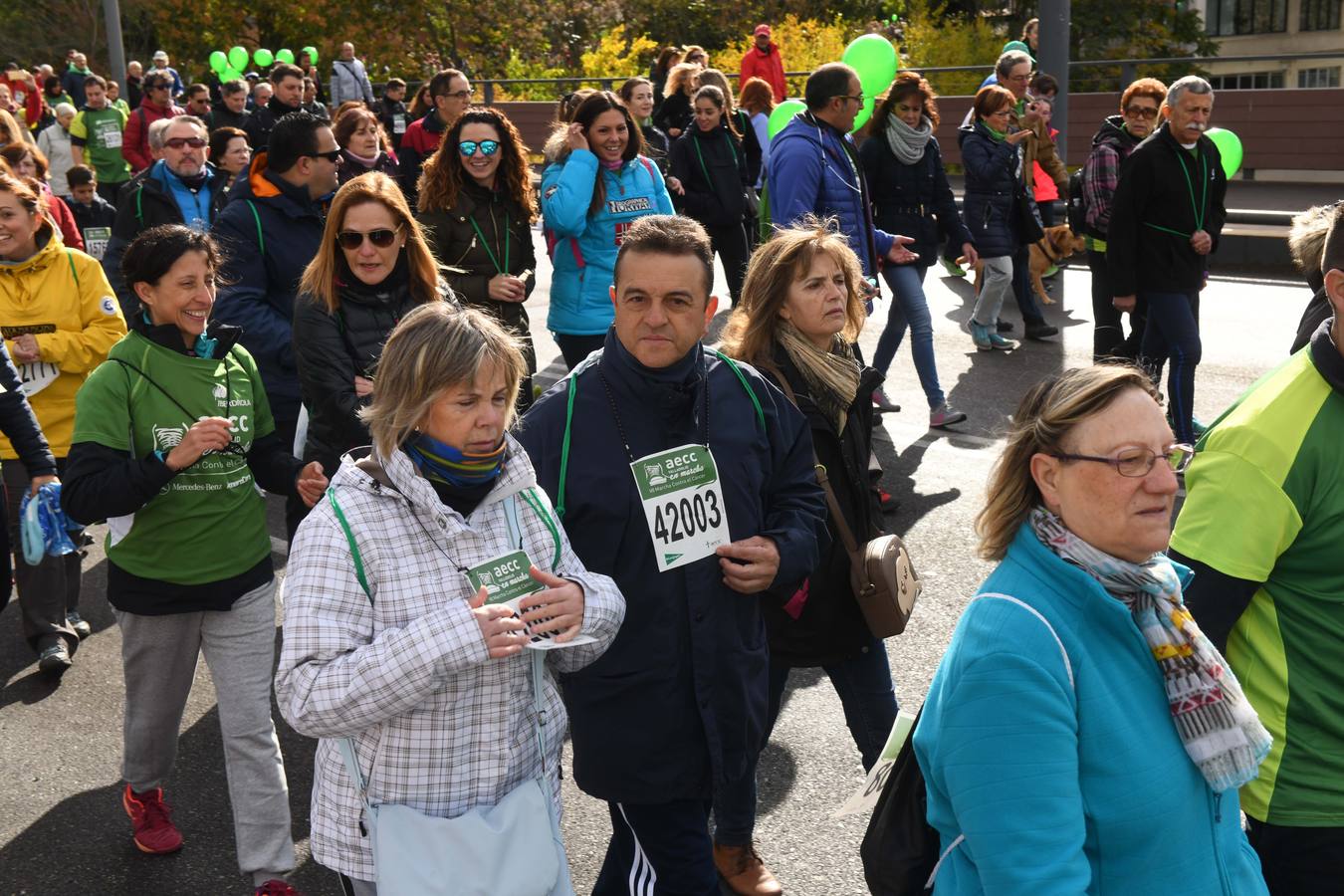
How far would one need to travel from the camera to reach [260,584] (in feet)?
14.5

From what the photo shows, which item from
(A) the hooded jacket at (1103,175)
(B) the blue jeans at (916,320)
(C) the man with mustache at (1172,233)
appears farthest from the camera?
(A) the hooded jacket at (1103,175)

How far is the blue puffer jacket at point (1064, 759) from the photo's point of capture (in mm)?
2207

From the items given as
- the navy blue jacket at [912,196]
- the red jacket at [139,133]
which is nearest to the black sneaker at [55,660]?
the navy blue jacket at [912,196]

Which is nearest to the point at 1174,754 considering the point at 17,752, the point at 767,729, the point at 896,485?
the point at 767,729

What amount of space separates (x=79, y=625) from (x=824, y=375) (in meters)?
3.75

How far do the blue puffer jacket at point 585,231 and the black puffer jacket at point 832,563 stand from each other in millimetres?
3065

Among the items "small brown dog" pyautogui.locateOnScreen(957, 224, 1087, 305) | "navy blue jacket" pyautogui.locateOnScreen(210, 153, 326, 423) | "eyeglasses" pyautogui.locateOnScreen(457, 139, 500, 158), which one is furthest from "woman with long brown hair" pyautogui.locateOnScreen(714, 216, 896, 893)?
"small brown dog" pyautogui.locateOnScreen(957, 224, 1087, 305)

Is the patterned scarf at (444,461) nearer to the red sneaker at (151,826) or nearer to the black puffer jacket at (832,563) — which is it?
the black puffer jacket at (832,563)

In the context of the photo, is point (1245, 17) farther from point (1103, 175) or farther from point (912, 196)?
point (912, 196)

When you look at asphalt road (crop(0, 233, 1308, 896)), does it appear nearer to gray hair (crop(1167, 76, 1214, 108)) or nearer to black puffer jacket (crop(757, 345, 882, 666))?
black puffer jacket (crop(757, 345, 882, 666))

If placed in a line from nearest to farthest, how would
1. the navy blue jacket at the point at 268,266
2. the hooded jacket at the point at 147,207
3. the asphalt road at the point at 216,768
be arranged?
1. the asphalt road at the point at 216,768
2. the navy blue jacket at the point at 268,266
3. the hooded jacket at the point at 147,207

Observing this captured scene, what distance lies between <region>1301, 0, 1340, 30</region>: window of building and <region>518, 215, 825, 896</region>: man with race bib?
41.2 meters

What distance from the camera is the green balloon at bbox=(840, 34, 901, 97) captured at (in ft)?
39.1

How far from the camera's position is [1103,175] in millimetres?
9938
